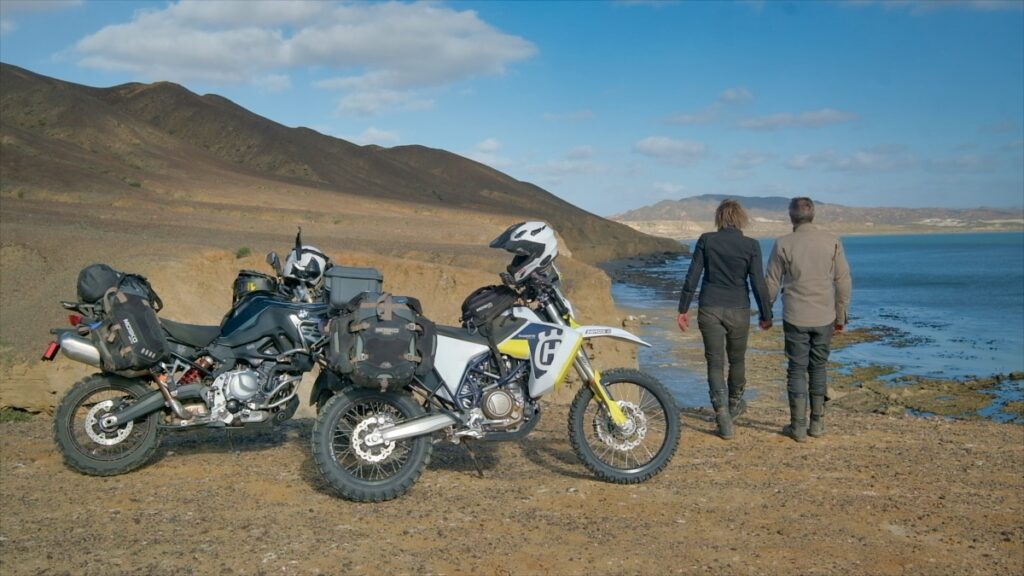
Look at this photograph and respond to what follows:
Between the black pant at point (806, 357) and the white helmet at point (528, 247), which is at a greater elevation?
the white helmet at point (528, 247)

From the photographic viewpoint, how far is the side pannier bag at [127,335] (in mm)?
6352

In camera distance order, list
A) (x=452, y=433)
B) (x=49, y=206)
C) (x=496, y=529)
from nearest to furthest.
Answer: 1. (x=496, y=529)
2. (x=452, y=433)
3. (x=49, y=206)

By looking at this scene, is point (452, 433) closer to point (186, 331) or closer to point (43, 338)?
A: point (186, 331)

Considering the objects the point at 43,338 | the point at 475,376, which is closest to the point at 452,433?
the point at 475,376

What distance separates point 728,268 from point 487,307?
271 cm

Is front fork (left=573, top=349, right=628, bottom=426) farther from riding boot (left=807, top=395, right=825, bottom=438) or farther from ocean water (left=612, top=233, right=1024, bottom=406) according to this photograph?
ocean water (left=612, top=233, right=1024, bottom=406)

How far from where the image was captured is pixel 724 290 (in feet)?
26.6

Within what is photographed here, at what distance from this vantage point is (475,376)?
6480mm

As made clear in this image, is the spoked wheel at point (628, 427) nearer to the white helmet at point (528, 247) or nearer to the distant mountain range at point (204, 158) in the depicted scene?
the white helmet at point (528, 247)

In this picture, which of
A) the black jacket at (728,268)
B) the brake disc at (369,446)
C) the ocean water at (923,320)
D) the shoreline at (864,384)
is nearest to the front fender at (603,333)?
the black jacket at (728,268)

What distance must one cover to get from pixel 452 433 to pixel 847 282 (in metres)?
4.24

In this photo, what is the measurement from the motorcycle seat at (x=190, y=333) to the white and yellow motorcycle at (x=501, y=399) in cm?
101

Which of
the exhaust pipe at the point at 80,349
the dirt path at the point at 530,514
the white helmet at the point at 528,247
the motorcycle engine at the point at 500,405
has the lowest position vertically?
the dirt path at the point at 530,514

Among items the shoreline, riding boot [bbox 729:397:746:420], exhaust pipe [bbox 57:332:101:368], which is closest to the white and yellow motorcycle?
exhaust pipe [bbox 57:332:101:368]
